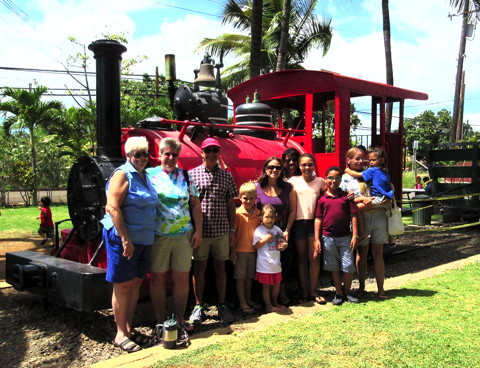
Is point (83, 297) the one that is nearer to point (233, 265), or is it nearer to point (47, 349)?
point (47, 349)

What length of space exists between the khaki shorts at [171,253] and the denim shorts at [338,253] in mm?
1567

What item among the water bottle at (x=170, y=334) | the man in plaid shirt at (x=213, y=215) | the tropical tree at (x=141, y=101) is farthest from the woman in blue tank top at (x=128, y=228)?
the tropical tree at (x=141, y=101)

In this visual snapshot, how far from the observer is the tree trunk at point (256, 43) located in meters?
10.5

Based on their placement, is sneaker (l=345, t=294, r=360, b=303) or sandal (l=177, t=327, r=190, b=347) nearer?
sandal (l=177, t=327, r=190, b=347)

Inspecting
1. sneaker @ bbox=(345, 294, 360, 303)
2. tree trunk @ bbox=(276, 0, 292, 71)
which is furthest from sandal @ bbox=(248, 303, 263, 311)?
tree trunk @ bbox=(276, 0, 292, 71)

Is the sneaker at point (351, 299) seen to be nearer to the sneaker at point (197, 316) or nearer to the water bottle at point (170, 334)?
the sneaker at point (197, 316)

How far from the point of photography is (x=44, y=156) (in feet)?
75.3

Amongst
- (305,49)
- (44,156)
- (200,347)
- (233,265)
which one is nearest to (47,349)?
(200,347)

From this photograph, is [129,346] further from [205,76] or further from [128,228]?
[205,76]

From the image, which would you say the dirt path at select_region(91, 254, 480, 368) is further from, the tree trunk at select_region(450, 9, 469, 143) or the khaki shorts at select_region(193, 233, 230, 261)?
the tree trunk at select_region(450, 9, 469, 143)

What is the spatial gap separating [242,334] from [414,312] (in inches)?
66.9

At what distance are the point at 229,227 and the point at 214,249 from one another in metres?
0.26

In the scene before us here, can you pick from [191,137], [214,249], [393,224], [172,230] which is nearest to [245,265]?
[214,249]

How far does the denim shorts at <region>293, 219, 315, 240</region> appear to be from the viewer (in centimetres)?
499
